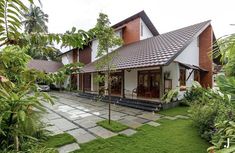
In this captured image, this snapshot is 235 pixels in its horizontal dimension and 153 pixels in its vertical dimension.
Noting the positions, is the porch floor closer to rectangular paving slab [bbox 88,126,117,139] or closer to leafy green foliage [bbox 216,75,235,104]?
rectangular paving slab [bbox 88,126,117,139]

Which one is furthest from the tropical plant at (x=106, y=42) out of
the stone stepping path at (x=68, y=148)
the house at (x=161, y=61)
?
the stone stepping path at (x=68, y=148)

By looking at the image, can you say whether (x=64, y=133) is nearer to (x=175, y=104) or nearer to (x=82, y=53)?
(x=175, y=104)

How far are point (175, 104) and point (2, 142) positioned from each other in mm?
10662

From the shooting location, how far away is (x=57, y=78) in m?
2.04

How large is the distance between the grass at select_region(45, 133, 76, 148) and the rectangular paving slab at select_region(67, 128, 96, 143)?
218 mm

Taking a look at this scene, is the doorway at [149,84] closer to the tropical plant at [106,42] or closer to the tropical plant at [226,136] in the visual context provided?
the tropical plant at [106,42]

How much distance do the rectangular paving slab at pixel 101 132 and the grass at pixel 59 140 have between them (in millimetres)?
1006

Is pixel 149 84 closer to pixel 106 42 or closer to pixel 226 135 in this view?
pixel 106 42

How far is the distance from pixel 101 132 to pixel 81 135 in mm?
804

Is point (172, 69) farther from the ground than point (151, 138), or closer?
farther from the ground

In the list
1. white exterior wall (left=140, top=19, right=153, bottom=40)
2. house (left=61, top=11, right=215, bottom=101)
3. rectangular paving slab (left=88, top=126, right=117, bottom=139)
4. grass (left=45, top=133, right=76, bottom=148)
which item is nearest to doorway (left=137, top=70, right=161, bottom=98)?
house (left=61, top=11, right=215, bottom=101)

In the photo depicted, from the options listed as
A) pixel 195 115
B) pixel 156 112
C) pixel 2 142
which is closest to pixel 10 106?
pixel 2 142

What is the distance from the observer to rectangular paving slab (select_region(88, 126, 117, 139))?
21.4ft

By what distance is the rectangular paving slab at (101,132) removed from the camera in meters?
6.51
